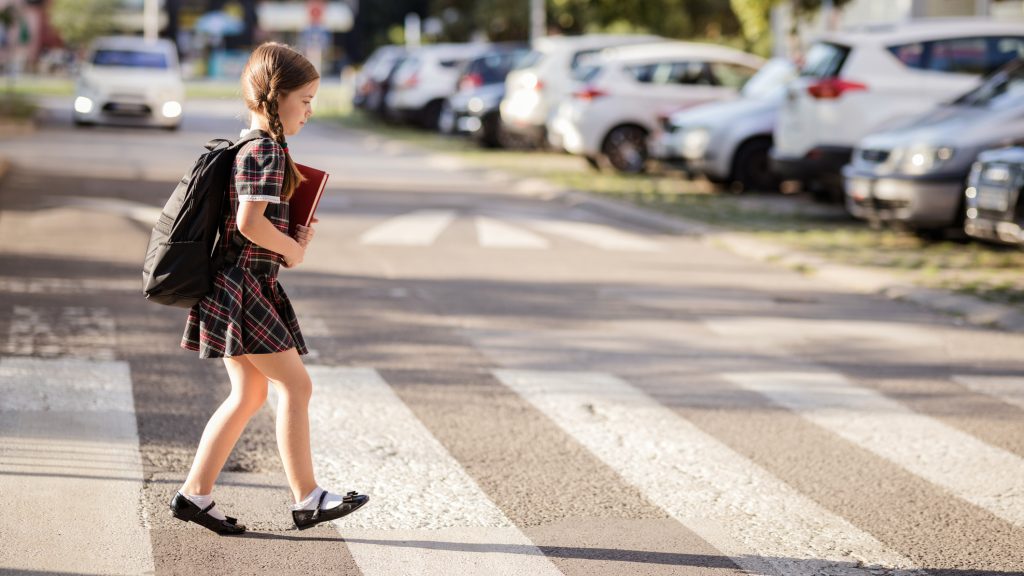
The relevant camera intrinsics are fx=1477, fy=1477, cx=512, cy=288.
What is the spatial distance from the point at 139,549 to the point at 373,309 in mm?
4876

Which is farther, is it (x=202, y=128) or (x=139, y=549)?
(x=202, y=128)

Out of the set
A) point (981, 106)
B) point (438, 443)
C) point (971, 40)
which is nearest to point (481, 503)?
point (438, 443)

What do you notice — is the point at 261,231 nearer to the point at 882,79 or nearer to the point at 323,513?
the point at 323,513

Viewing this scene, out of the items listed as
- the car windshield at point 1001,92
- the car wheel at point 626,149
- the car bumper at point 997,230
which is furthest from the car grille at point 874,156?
the car wheel at point 626,149

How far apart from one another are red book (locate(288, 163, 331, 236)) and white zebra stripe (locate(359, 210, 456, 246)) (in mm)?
8240

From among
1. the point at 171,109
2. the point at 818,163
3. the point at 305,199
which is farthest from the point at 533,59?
the point at 305,199

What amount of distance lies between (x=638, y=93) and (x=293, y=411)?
17.1m

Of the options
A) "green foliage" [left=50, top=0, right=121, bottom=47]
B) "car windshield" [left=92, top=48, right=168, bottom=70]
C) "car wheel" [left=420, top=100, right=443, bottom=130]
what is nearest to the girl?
"car windshield" [left=92, top=48, right=168, bottom=70]

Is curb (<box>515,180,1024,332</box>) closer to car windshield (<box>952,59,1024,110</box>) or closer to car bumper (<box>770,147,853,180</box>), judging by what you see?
car bumper (<box>770,147,853,180</box>)

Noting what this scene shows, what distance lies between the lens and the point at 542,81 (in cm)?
2378

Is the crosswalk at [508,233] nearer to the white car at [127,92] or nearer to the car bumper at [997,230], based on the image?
the car bumper at [997,230]

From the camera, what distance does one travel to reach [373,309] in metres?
9.33

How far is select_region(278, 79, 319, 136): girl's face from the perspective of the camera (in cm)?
439

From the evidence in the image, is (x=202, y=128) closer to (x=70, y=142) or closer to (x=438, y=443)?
(x=70, y=142)
